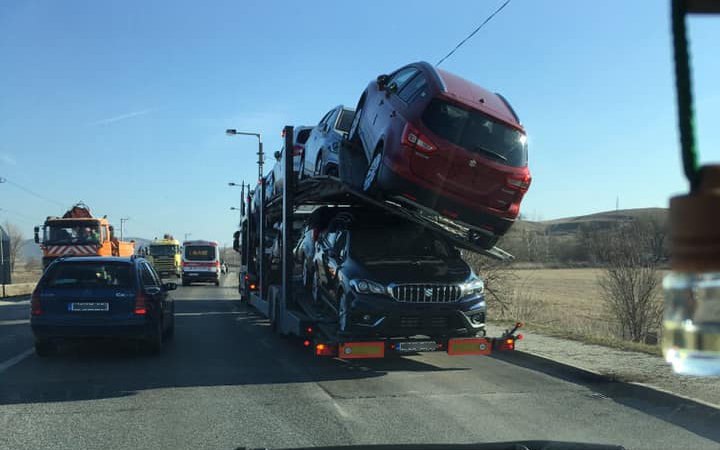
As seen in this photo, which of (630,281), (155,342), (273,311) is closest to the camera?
(155,342)

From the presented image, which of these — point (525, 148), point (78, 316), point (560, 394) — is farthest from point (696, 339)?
point (78, 316)

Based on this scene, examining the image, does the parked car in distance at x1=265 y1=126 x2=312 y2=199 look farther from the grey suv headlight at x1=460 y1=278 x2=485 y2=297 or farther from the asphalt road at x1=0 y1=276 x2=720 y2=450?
the grey suv headlight at x1=460 y1=278 x2=485 y2=297

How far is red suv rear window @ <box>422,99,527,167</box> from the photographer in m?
8.00

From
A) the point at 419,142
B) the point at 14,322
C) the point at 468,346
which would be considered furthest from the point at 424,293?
the point at 14,322

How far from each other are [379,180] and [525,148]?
Answer: 1.94 metres

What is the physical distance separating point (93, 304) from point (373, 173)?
14.7ft

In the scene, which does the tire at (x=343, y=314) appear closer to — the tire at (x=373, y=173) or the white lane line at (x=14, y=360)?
the tire at (x=373, y=173)

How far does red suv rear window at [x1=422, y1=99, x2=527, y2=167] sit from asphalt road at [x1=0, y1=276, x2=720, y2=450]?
115 inches

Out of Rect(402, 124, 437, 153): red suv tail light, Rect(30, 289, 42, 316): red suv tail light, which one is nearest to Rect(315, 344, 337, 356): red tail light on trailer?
Rect(402, 124, 437, 153): red suv tail light

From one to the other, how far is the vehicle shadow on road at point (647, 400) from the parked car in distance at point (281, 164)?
18.6 feet

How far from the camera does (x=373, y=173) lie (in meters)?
8.67

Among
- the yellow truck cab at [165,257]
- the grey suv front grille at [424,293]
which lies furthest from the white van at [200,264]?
the grey suv front grille at [424,293]

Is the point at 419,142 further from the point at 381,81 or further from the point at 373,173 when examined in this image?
the point at 381,81

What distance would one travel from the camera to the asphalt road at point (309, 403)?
5609 mm
